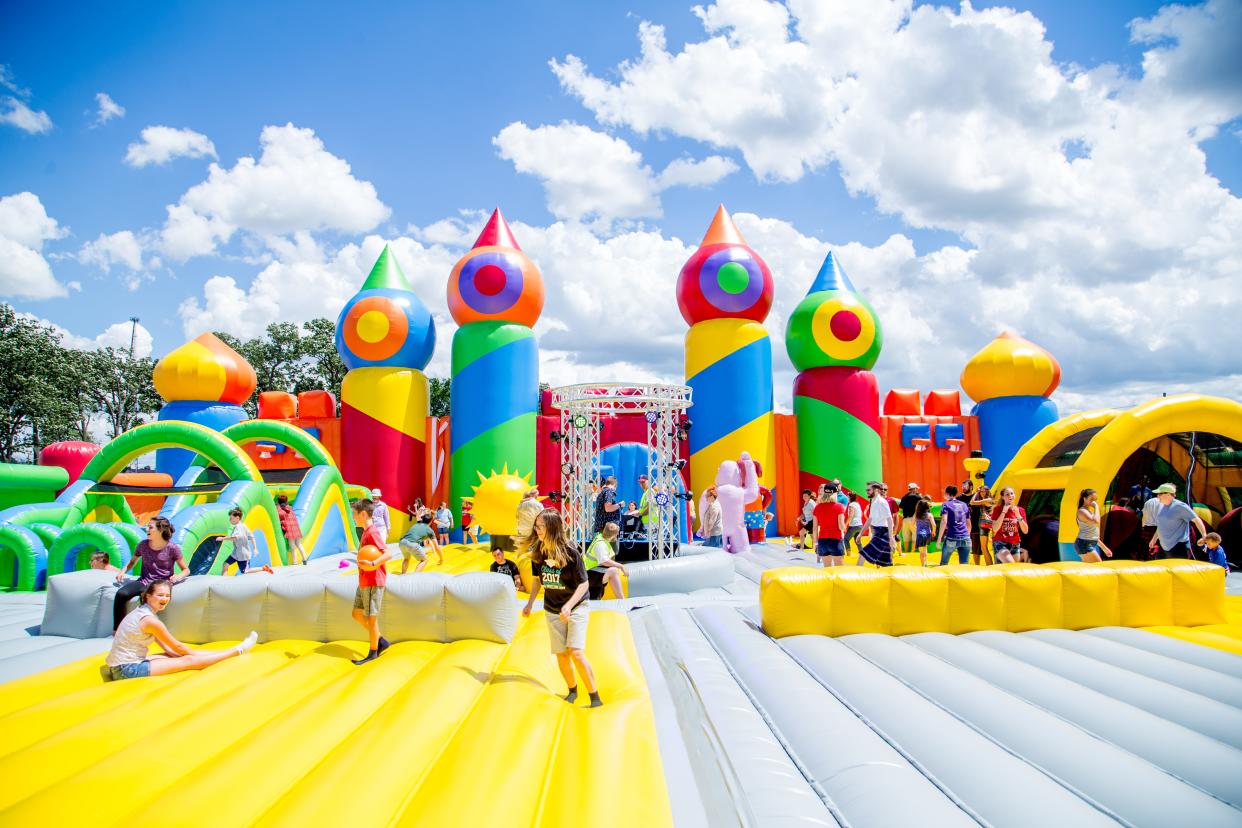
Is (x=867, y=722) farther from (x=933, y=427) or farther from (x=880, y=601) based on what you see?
(x=933, y=427)

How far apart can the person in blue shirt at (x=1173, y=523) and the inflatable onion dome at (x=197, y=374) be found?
13.7 m

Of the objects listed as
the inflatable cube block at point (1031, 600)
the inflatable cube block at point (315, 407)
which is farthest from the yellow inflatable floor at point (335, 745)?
the inflatable cube block at point (315, 407)

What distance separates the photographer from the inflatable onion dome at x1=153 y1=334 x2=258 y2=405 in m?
12.2

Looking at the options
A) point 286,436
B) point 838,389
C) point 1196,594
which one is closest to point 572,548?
point 1196,594

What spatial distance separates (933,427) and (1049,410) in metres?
2.06

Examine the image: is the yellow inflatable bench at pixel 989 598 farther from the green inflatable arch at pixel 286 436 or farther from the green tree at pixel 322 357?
the green tree at pixel 322 357

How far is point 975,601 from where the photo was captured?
15.0ft

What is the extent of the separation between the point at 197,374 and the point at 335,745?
11.6 metres

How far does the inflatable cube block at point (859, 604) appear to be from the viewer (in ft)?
14.4

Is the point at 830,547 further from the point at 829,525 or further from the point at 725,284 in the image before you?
the point at 725,284

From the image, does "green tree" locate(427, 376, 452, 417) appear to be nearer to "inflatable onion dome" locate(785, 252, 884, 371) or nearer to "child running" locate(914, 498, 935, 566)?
"inflatable onion dome" locate(785, 252, 884, 371)

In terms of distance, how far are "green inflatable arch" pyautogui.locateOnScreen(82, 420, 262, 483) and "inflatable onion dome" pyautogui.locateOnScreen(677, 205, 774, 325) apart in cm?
744

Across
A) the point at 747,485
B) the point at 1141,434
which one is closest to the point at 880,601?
the point at 1141,434

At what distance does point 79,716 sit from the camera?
3113mm
